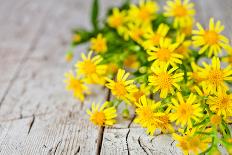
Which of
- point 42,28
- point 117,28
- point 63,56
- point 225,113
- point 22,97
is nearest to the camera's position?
point 225,113

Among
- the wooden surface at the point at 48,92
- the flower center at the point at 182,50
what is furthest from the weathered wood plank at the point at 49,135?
the flower center at the point at 182,50

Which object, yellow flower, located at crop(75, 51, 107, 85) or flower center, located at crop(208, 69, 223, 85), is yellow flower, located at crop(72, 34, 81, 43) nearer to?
yellow flower, located at crop(75, 51, 107, 85)

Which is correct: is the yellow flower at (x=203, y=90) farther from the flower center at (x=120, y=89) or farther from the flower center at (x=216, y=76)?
the flower center at (x=120, y=89)

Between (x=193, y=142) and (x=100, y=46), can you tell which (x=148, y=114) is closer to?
(x=193, y=142)

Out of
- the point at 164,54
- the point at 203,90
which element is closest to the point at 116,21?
the point at 164,54

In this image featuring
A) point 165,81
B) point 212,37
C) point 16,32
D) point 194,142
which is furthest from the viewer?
point 16,32

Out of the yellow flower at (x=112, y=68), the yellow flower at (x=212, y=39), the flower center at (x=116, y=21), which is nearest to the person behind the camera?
the yellow flower at (x=212, y=39)

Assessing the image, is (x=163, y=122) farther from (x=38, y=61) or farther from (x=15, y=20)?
(x=15, y=20)

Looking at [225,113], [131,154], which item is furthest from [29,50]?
[225,113]
